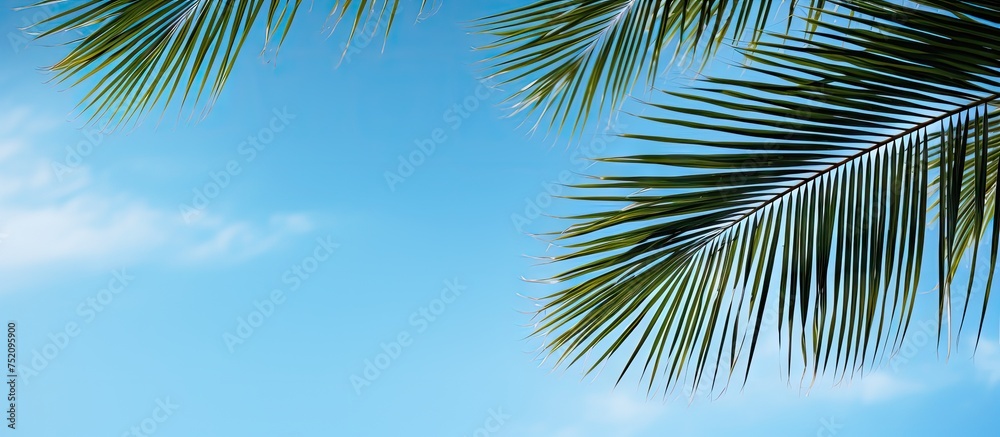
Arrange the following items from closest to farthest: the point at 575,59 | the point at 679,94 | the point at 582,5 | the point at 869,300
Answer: the point at 869,300 < the point at 679,94 < the point at 582,5 < the point at 575,59

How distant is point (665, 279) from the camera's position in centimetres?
177

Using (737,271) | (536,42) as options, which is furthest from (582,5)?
(737,271)

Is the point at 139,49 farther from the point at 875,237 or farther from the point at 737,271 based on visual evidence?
the point at 875,237

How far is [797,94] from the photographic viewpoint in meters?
1.51

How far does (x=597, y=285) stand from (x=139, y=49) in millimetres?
1172

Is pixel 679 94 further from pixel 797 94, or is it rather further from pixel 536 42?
pixel 536 42

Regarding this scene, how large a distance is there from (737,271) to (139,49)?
1426 mm

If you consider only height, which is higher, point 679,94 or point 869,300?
point 679,94

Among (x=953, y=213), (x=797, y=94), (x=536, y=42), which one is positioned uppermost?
(x=536, y=42)

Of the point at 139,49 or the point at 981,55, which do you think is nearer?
the point at 981,55

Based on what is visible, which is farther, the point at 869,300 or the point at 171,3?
the point at 171,3

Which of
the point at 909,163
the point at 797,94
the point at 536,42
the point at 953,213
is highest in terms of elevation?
the point at 536,42

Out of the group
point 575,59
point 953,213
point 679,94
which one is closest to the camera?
point 953,213

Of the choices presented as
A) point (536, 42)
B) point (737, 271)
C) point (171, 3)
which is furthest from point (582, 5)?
point (171, 3)
